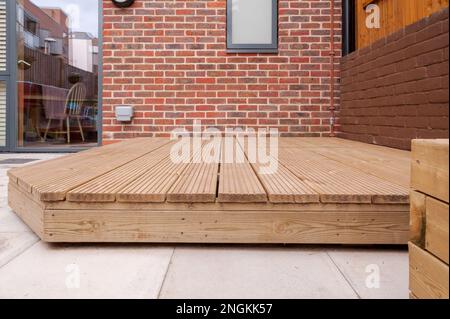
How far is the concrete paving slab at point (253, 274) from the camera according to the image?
1.06 metres

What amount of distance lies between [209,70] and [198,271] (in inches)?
121

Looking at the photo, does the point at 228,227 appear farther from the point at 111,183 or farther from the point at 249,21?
the point at 249,21

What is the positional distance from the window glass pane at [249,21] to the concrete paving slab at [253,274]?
298 centimetres

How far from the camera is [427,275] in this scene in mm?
801

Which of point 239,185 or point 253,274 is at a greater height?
point 239,185

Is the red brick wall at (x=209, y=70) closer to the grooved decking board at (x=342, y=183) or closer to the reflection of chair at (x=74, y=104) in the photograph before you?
the reflection of chair at (x=74, y=104)

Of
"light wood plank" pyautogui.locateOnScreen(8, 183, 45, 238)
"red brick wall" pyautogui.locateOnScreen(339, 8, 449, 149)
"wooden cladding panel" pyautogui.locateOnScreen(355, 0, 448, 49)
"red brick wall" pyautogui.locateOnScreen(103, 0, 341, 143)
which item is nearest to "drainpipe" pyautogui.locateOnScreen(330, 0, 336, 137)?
"red brick wall" pyautogui.locateOnScreen(103, 0, 341, 143)

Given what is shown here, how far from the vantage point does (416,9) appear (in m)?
2.74

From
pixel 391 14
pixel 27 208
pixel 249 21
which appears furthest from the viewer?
pixel 249 21

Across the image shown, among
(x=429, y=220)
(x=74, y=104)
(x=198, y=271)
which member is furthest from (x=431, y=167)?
(x=74, y=104)

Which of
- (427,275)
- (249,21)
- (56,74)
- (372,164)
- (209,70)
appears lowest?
(427,275)

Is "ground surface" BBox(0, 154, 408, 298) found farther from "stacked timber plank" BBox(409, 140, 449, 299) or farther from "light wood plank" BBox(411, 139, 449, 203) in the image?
"light wood plank" BBox(411, 139, 449, 203)
